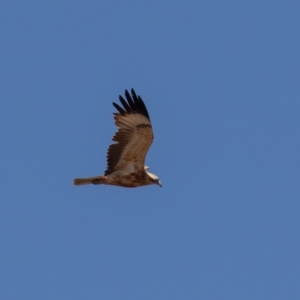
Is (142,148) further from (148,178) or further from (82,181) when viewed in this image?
(82,181)

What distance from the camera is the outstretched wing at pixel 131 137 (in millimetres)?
6898

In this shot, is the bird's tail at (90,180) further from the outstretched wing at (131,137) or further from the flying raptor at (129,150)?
the outstretched wing at (131,137)

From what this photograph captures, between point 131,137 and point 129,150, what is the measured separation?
0.25 m

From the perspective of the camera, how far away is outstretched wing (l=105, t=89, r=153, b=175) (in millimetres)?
6898

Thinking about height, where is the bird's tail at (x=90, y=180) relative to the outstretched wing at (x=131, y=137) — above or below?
below

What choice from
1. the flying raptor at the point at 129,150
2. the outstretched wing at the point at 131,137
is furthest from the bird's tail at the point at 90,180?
the outstretched wing at the point at 131,137

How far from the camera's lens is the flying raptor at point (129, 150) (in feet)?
22.8

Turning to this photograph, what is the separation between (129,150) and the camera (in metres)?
7.01

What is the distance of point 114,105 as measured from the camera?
7.32 metres

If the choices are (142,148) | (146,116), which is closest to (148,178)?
(142,148)

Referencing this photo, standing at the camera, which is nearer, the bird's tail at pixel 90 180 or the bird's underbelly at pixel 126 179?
the bird's tail at pixel 90 180

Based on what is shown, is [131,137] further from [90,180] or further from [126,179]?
[90,180]

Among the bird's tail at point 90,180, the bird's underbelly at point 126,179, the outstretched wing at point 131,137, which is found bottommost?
the bird's tail at point 90,180

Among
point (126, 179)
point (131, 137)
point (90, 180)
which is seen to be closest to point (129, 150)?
point (131, 137)
